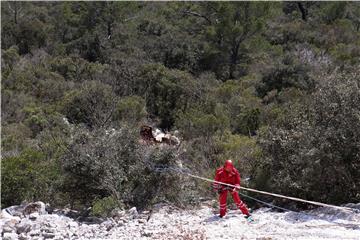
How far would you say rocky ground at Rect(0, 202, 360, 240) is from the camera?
8531 mm

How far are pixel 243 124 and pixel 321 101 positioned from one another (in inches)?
393

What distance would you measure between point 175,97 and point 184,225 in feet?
57.6

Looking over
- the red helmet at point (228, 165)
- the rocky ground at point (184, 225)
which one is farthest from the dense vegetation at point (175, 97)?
the red helmet at point (228, 165)

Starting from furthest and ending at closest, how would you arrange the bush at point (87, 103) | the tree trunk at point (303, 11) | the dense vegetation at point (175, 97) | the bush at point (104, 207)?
the tree trunk at point (303, 11) < the bush at point (87, 103) < the dense vegetation at point (175, 97) < the bush at point (104, 207)

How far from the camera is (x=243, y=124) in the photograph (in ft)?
69.1

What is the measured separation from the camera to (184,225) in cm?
952

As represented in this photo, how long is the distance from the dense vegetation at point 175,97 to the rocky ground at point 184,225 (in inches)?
34.6

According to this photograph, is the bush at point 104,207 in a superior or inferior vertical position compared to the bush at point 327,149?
inferior

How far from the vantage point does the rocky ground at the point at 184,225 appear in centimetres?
853

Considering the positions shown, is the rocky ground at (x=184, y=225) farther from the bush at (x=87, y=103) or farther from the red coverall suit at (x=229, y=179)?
the bush at (x=87, y=103)

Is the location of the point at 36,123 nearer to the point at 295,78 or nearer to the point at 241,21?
the point at 295,78

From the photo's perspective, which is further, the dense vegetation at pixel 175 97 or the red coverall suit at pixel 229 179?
the dense vegetation at pixel 175 97

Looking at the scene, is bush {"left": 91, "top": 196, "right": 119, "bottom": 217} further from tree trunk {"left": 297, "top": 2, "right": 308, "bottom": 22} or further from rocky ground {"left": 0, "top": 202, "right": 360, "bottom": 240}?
tree trunk {"left": 297, "top": 2, "right": 308, "bottom": 22}

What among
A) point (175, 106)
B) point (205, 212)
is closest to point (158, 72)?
point (175, 106)
